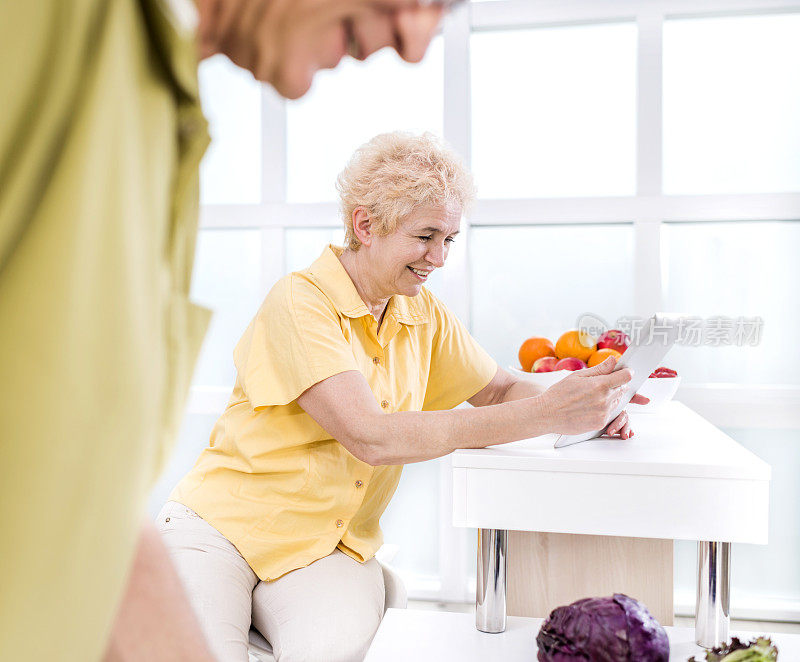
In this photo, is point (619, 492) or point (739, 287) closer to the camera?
point (619, 492)

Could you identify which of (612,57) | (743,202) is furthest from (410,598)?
(612,57)

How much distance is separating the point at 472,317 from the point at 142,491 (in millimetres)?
2214

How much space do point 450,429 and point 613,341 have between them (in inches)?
24.9

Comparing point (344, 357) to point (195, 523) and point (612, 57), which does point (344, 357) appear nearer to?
point (195, 523)

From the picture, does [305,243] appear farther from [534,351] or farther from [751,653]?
[751,653]

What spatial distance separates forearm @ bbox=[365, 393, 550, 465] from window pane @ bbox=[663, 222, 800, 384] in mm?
1348

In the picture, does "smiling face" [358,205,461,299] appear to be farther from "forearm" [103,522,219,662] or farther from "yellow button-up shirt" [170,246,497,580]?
"forearm" [103,522,219,662]

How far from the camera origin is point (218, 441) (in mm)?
1510

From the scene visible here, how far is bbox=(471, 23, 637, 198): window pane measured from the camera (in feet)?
7.95

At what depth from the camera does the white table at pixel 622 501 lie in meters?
1.04

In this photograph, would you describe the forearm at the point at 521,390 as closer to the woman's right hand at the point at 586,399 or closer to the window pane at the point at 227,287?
the woman's right hand at the point at 586,399

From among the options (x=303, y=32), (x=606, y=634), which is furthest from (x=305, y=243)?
(x=303, y=32)

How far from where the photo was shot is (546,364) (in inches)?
65.4

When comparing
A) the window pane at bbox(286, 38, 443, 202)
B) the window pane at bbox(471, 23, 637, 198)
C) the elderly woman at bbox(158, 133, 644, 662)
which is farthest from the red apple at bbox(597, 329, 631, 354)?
the window pane at bbox(286, 38, 443, 202)
